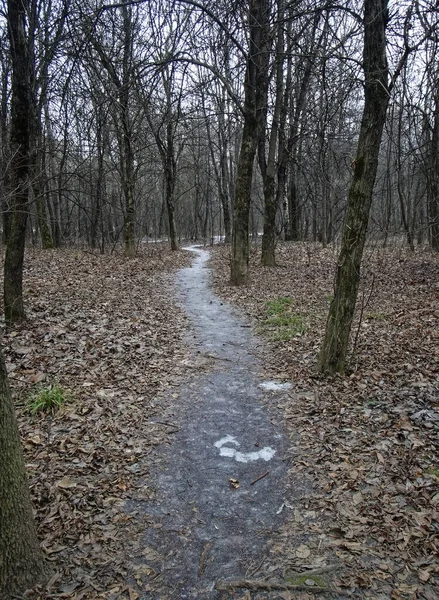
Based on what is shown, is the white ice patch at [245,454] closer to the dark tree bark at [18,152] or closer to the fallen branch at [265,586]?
the fallen branch at [265,586]

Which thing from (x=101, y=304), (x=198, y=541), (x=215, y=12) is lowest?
(x=198, y=541)

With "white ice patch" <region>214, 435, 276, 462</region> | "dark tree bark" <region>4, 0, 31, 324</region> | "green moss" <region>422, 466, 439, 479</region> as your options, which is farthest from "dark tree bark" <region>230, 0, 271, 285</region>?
"green moss" <region>422, 466, 439, 479</region>

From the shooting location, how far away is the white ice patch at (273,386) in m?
6.01

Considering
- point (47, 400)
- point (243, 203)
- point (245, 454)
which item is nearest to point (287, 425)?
point (245, 454)

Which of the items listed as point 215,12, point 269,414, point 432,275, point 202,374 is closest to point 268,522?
point 269,414

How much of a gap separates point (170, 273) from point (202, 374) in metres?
10.4

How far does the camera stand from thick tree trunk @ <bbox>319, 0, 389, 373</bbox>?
4785 millimetres

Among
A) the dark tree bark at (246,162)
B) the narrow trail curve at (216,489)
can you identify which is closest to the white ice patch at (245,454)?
the narrow trail curve at (216,489)

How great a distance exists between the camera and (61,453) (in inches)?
175

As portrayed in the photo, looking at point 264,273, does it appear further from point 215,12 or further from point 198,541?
point 198,541

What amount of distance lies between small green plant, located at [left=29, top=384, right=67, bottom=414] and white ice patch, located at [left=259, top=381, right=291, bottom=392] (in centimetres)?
280

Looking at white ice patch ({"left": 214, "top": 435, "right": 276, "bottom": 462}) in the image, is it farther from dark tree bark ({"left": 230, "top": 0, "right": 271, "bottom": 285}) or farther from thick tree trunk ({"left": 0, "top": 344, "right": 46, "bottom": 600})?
dark tree bark ({"left": 230, "top": 0, "right": 271, "bottom": 285})

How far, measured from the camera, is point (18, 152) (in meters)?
7.29

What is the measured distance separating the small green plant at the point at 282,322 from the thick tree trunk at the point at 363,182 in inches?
82.5
